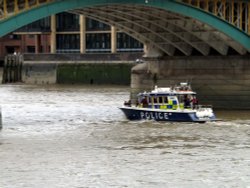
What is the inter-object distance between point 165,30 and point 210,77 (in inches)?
162

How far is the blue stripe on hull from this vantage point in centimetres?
3916

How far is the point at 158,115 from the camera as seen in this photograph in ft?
132

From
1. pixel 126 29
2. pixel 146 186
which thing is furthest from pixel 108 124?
pixel 146 186

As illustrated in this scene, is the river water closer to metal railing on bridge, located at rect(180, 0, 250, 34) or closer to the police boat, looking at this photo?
the police boat

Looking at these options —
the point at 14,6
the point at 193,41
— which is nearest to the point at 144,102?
the point at 193,41

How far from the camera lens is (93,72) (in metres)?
79.5

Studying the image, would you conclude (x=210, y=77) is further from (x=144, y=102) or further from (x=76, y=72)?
(x=76, y=72)

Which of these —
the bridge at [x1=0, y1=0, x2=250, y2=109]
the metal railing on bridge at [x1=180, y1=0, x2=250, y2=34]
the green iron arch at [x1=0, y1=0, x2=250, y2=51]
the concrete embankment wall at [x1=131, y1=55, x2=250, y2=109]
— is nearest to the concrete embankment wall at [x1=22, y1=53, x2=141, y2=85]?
the concrete embankment wall at [x1=131, y1=55, x2=250, y2=109]

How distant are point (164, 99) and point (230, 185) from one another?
682 inches

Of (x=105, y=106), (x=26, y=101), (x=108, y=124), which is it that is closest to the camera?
(x=108, y=124)

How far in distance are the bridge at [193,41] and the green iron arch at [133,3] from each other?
47mm

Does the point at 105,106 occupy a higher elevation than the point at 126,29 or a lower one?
lower

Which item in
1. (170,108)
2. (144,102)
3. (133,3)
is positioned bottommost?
(170,108)

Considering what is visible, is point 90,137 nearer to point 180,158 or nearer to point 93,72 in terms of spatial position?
point 180,158
